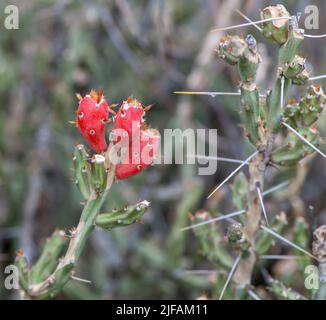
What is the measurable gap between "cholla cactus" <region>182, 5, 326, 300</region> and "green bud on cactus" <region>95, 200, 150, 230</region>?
227mm

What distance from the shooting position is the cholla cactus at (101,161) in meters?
1.87

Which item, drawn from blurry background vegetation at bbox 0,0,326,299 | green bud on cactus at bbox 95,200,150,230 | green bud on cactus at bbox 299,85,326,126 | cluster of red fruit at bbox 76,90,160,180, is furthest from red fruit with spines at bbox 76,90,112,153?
blurry background vegetation at bbox 0,0,326,299

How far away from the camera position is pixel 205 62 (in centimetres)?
404

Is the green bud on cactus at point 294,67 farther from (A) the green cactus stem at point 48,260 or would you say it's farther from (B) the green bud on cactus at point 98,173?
(A) the green cactus stem at point 48,260

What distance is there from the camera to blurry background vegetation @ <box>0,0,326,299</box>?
364 centimetres

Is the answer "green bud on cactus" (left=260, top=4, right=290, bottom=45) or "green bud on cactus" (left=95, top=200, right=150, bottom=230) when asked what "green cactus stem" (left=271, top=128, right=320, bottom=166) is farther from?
"green bud on cactus" (left=95, top=200, right=150, bottom=230)

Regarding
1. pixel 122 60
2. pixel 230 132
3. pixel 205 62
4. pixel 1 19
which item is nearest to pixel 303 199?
pixel 230 132

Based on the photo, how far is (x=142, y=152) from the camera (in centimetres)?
189

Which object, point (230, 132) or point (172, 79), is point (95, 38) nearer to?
point (172, 79)

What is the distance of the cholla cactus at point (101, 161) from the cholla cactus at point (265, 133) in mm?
250

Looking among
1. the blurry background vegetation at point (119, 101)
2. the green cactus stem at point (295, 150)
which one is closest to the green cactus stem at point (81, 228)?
the green cactus stem at point (295, 150)

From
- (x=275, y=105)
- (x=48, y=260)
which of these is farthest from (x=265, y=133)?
(x=48, y=260)

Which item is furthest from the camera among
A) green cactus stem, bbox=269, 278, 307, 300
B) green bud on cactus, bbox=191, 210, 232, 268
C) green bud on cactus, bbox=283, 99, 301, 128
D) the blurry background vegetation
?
the blurry background vegetation

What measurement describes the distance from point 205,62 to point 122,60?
610mm
